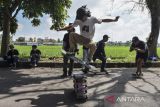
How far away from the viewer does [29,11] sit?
2525cm

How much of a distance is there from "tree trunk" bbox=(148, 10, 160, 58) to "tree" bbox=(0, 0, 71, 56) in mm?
4904

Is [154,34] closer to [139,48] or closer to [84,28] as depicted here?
[139,48]

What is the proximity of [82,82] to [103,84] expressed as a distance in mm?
3430

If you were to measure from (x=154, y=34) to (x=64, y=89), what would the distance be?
13.0 m

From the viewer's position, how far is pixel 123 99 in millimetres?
12180

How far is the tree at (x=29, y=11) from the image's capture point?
76.6 ft

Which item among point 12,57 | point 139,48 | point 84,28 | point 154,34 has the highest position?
point 154,34

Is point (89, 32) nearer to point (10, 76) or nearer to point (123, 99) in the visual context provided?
point (123, 99)

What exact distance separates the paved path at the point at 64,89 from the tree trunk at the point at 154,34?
6.71 meters

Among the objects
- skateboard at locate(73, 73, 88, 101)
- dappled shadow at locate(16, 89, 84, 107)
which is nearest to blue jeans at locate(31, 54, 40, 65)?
dappled shadow at locate(16, 89, 84, 107)

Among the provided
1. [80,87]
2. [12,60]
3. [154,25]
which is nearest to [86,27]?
[80,87]

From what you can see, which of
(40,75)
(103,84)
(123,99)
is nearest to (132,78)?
(103,84)

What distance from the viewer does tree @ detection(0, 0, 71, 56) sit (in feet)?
76.6

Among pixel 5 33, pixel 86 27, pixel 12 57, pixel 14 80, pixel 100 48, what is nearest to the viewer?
pixel 86 27
